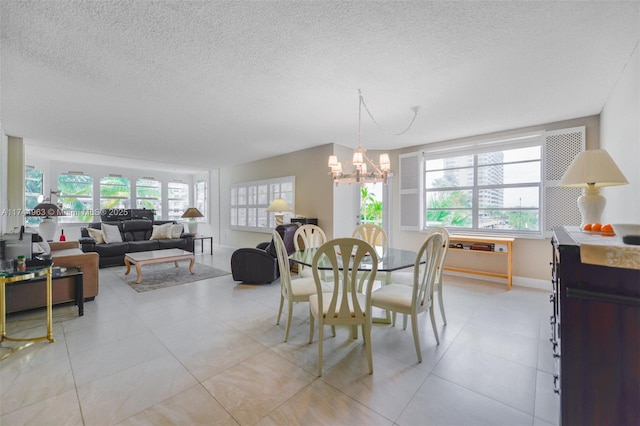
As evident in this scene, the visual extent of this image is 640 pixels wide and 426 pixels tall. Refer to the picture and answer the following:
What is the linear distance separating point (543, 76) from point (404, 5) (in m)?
1.86

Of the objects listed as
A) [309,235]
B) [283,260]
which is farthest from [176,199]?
[283,260]

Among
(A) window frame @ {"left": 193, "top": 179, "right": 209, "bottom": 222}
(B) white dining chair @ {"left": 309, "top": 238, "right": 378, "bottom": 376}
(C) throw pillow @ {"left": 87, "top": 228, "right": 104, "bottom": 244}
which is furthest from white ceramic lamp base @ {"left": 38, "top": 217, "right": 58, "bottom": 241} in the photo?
(A) window frame @ {"left": 193, "top": 179, "right": 209, "bottom": 222}

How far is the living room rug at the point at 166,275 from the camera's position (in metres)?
4.06

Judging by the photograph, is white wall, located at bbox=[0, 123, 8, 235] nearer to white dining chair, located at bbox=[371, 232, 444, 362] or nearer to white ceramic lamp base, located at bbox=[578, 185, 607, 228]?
white dining chair, located at bbox=[371, 232, 444, 362]

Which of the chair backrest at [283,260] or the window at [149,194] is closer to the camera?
the chair backrest at [283,260]

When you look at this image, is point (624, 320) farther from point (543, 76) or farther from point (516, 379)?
point (543, 76)

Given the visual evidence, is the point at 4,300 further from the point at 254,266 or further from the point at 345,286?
the point at 345,286

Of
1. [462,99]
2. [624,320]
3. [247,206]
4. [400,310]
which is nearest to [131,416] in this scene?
[400,310]

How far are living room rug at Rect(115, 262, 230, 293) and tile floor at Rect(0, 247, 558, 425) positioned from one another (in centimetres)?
101

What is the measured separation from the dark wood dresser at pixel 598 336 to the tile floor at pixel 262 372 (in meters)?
0.53

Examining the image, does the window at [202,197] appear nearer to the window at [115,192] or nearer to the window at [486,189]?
the window at [115,192]

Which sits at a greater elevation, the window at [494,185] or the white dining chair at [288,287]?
the window at [494,185]

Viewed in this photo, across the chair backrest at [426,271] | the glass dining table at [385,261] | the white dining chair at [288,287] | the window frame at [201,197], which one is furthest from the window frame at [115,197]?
the chair backrest at [426,271]

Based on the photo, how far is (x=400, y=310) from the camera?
7.11 ft
